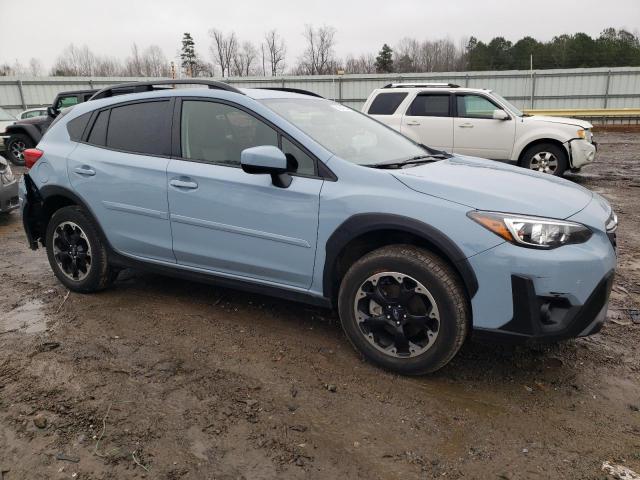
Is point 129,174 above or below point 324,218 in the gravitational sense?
above

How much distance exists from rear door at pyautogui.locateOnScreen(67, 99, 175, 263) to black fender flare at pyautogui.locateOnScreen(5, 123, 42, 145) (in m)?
11.2

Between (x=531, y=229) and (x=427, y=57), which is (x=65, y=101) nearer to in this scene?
(x=531, y=229)

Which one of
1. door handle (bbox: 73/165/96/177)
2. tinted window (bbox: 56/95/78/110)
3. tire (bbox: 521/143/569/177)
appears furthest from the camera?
tinted window (bbox: 56/95/78/110)

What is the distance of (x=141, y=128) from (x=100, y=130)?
0.46m

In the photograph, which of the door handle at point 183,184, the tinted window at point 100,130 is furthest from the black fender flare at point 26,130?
the door handle at point 183,184

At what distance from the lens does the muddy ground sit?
2.38 meters

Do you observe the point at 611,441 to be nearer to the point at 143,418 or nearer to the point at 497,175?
the point at 497,175

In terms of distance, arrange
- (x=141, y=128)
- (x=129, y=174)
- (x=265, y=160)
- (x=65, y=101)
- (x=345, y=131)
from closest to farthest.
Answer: (x=265, y=160) → (x=345, y=131) → (x=129, y=174) → (x=141, y=128) → (x=65, y=101)

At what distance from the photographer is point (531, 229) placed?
8.71 ft

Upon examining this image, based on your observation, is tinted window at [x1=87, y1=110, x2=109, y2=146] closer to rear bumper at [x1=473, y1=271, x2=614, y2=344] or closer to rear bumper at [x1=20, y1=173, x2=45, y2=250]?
rear bumper at [x1=20, y1=173, x2=45, y2=250]

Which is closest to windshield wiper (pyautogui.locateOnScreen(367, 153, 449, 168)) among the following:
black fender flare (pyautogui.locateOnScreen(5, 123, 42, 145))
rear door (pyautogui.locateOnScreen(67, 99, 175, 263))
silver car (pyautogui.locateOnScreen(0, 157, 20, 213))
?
rear door (pyautogui.locateOnScreen(67, 99, 175, 263))

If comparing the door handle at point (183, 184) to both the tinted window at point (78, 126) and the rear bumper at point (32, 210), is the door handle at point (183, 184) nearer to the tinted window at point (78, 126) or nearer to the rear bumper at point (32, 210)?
the tinted window at point (78, 126)

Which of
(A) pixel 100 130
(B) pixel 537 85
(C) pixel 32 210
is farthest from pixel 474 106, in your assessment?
(B) pixel 537 85

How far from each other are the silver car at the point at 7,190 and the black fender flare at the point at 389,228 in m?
5.89
